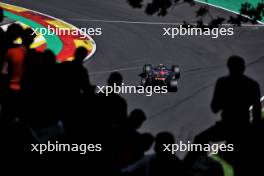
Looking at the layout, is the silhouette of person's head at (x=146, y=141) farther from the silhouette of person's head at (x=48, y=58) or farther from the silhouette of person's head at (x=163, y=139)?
the silhouette of person's head at (x=48, y=58)

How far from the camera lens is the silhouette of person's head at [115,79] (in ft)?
41.1

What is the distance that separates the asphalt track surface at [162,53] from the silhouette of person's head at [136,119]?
150 mm

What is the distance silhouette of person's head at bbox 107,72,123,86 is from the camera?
12.5 metres

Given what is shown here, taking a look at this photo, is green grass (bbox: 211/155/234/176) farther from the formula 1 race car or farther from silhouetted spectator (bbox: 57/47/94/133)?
the formula 1 race car

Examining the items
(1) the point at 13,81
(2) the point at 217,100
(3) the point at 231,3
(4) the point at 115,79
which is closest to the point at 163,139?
(2) the point at 217,100

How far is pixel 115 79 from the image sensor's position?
12.8m

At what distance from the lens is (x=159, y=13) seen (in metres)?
18.8

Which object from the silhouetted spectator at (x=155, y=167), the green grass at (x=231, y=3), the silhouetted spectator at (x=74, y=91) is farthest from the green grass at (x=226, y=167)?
the green grass at (x=231, y=3)

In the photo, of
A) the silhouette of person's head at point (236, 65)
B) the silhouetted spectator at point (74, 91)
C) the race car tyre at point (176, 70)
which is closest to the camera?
the silhouetted spectator at point (74, 91)

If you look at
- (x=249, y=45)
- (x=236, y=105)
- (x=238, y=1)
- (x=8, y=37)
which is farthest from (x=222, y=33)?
(x=8, y=37)
